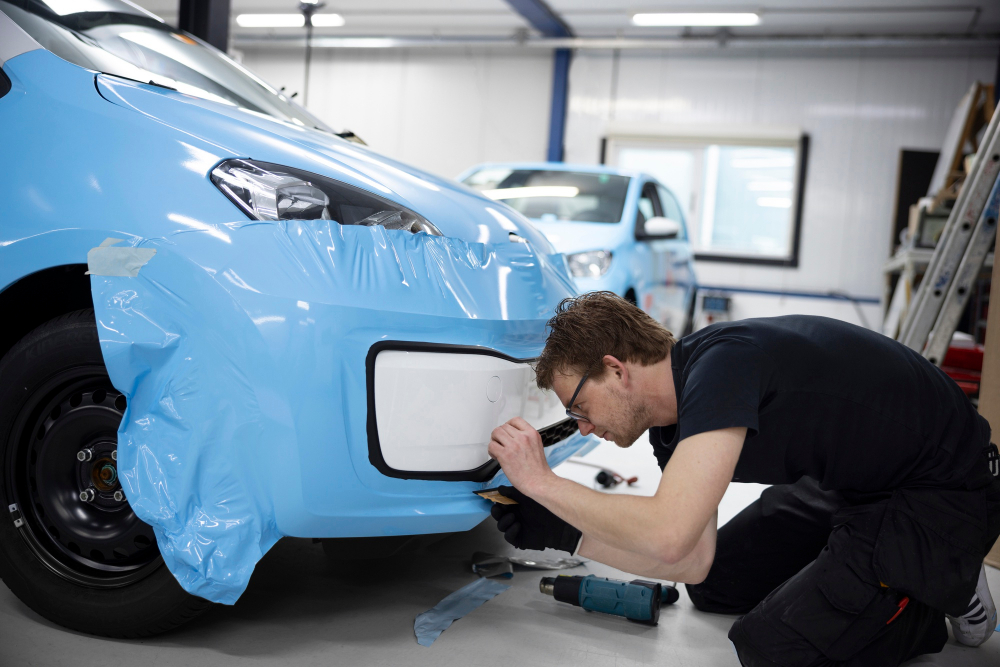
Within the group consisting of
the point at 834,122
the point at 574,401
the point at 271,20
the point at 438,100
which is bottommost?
the point at 574,401

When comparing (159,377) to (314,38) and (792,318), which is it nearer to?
(792,318)

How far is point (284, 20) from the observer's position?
389 inches

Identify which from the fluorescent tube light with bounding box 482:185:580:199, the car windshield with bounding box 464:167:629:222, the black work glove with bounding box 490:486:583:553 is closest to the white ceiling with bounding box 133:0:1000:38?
the car windshield with bounding box 464:167:629:222

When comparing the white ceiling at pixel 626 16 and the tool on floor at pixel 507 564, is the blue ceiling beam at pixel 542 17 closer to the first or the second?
the white ceiling at pixel 626 16

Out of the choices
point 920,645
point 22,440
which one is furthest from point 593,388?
point 22,440

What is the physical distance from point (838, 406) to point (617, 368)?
42 cm

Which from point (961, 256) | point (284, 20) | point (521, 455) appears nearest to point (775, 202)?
point (961, 256)

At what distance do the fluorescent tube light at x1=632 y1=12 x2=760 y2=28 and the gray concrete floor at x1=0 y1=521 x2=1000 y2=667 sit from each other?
768cm

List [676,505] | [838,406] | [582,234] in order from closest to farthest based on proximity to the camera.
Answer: [676,505], [838,406], [582,234]

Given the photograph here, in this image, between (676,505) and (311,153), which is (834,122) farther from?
(676,505)

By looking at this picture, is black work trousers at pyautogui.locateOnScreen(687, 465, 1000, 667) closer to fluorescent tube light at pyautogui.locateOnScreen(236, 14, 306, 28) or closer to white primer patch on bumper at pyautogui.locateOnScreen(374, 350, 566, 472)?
white primer patch on bumper at pyautogui.locateOnScreen(374, 350, 566, 472)

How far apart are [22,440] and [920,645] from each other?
1965 millimetres

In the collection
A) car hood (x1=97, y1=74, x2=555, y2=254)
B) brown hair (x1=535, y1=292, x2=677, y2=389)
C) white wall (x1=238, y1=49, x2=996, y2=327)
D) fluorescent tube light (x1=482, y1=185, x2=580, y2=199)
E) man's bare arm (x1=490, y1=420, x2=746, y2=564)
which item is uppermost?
white wall (x1=238, y1=49, x2=996, y2=327)

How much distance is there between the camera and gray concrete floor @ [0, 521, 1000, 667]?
152cm
